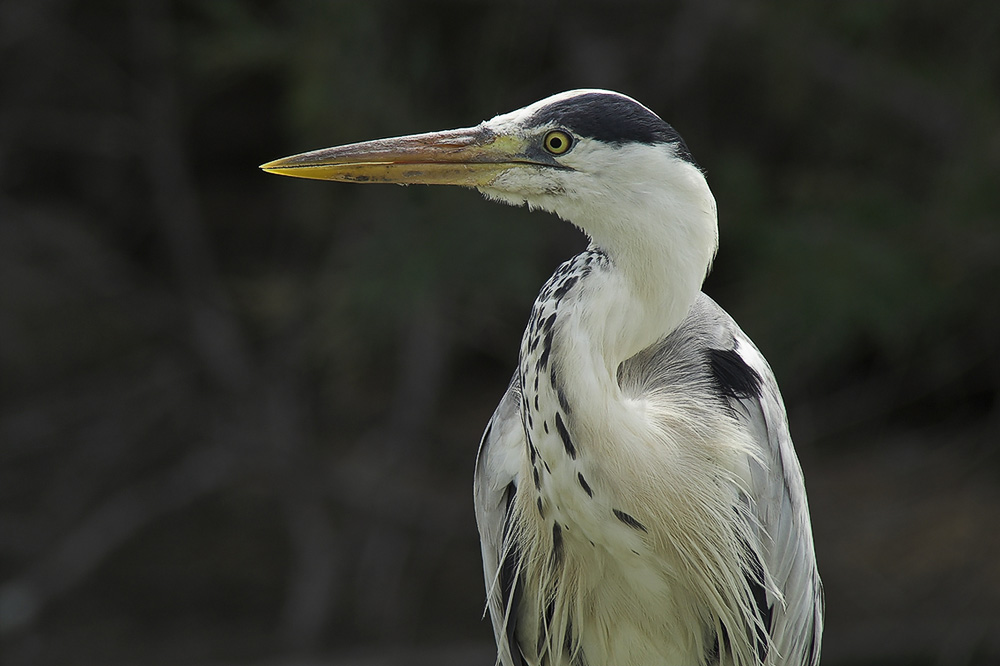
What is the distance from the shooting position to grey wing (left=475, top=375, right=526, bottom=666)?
7.29 ft

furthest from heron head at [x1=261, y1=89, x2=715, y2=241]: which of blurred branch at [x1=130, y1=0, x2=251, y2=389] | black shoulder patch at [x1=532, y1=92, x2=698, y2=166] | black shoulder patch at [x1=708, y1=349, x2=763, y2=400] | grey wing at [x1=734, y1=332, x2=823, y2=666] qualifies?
blurred branch at [x1=130, y1=0, x2=251, y2=389]

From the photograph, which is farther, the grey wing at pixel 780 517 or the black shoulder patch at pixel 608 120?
the grey wing at pixel 780 517

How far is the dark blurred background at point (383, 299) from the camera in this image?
4.46 m

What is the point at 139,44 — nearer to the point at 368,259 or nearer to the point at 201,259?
the point at 201,259

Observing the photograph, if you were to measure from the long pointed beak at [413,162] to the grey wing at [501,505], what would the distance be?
47cm

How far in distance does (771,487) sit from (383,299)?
2.56 m

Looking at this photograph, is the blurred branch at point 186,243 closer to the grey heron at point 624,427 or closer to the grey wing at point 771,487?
the grey heron at point 624,427

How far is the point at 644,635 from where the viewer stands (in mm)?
2188

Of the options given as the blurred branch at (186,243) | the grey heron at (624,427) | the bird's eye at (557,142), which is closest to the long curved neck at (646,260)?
the grey heron at (624,427)

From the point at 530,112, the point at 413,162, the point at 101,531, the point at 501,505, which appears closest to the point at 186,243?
the point at 101,531

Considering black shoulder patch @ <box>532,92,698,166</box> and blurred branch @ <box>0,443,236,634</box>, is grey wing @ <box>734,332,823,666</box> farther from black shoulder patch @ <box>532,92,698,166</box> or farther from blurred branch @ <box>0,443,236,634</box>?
blurred branch @ <box>0,443,236,634</box>

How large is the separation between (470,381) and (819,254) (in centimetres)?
320

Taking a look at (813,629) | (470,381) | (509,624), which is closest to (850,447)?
(470,381)

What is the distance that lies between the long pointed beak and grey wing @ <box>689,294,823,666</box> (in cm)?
60
